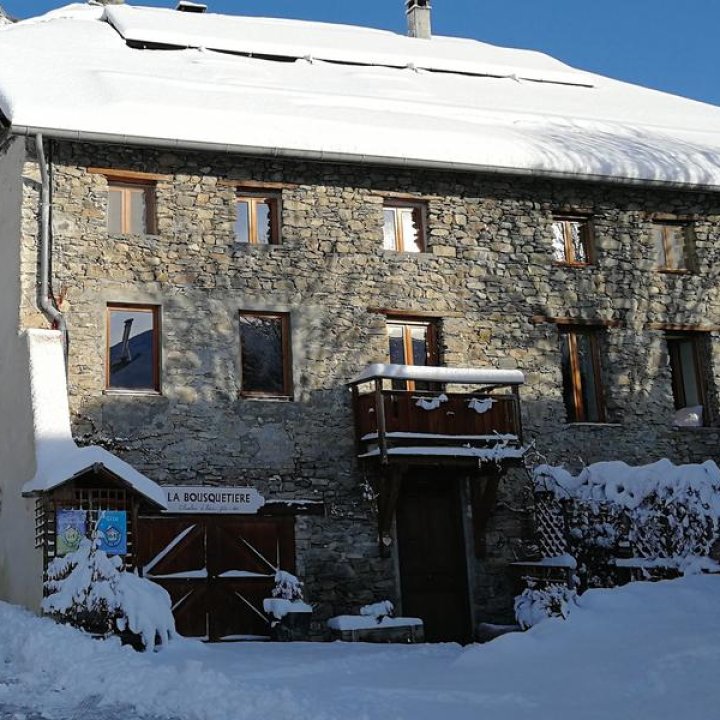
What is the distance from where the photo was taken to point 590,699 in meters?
7.82

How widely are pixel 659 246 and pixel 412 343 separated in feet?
14.7

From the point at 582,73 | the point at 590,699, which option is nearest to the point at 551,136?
the point at 582,73

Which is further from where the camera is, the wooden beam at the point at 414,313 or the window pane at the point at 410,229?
the window pane at the point at 410,229

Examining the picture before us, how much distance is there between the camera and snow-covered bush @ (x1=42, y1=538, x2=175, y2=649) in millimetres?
11284

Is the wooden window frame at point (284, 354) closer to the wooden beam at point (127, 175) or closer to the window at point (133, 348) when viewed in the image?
the window at point (133, 348)

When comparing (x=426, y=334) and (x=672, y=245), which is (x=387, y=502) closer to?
(x=426, y=334)

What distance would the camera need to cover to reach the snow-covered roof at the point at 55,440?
39.3 feet

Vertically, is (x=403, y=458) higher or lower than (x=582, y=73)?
lower

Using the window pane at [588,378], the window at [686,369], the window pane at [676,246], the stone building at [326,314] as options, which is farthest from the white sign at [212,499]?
the window pane at [676,246]

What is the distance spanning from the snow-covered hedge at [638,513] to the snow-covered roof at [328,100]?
462 cm

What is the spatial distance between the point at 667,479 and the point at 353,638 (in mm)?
4332

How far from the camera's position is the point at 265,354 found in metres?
15.6

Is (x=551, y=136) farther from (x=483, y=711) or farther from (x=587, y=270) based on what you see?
(x=483, y=711)

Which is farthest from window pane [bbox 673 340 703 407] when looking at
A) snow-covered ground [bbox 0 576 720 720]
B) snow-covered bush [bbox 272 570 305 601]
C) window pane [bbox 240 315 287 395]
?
snow-covered ground [bbox 0 576 720 720]
